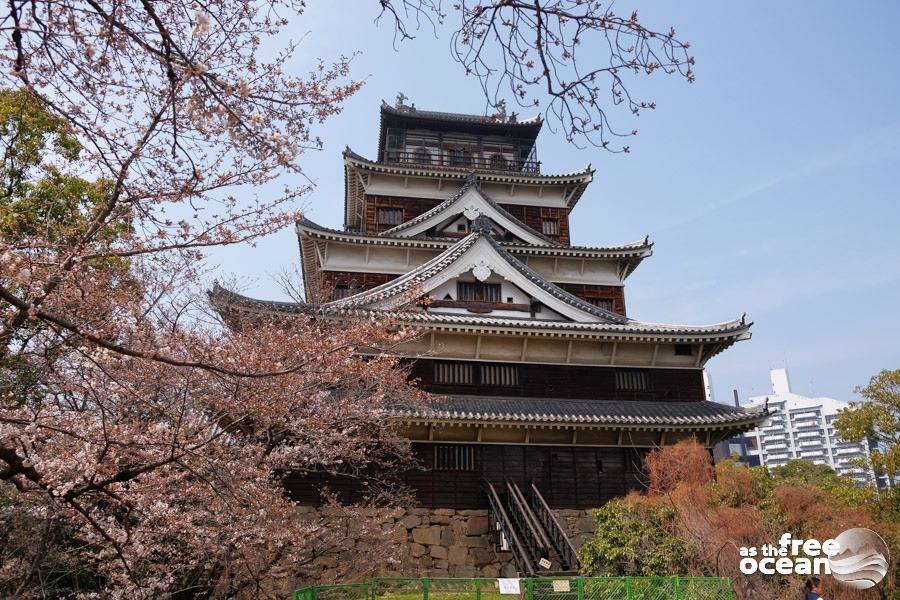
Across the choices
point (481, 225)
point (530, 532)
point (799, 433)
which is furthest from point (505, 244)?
point (799, 433)

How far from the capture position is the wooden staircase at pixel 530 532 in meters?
12.6

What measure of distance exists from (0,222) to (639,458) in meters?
14.4

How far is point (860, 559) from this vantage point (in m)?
10.1

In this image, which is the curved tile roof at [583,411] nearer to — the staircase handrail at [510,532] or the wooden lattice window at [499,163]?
the staircase handrail at [510,532]

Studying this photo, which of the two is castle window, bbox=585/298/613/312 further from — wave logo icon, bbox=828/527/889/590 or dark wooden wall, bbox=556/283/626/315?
wave logo icon, bbox=828/527/889/590

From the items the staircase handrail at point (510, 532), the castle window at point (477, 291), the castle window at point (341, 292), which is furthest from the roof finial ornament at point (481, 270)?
the staircase handrail at point (510, 532)

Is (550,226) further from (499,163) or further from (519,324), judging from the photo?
(519,324)

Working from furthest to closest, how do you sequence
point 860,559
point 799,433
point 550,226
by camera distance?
1. point 799,433
2. point 550,226
3. point 860,559

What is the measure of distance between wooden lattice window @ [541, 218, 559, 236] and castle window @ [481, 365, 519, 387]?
9.04 m

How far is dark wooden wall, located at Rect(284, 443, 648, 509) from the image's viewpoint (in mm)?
15172

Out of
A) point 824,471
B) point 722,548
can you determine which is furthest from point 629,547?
point 824,471

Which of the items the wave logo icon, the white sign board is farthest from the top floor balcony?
the white sign board

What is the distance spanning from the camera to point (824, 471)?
147 feet

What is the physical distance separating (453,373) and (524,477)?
10.3 ft
